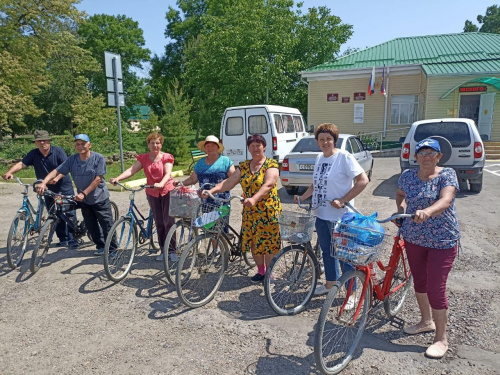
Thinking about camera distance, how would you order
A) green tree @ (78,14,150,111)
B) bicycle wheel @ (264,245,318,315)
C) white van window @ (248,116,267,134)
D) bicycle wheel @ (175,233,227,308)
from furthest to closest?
green tree @ (78,14,150,111) < white van window @ (248,116,267,134) < bicycle wheel @ (175,233,227,308) < bicycle wheel @ (264,245,318,315)

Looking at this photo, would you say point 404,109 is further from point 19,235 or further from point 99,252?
point 19,235

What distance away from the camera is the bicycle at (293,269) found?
11.3ft

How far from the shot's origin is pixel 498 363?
3.00 meters

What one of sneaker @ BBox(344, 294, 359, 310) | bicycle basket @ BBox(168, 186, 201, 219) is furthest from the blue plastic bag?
bicycle basket @ BBox(168, 186, 201, 219)

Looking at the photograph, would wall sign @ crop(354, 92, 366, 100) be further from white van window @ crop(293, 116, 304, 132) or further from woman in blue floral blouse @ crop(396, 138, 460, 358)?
woman in blue floral blouse @ crop(396, 138, 460, 358)

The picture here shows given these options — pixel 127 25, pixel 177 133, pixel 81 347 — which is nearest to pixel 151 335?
pixel 81 347

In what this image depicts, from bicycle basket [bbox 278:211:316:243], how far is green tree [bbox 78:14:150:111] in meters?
43.8

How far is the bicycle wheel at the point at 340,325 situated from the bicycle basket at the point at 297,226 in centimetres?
61

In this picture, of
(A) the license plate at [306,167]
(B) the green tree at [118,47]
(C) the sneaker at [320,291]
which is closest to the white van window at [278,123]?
(A) the license plate at [306,167]

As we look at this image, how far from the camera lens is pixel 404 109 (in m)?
21.5

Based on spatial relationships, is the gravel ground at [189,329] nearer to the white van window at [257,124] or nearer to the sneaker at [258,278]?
the sneaker at [258,278]

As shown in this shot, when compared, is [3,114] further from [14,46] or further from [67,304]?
[67,304]

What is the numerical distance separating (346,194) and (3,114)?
77.5 feet

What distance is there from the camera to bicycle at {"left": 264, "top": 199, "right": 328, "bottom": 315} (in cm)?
343
